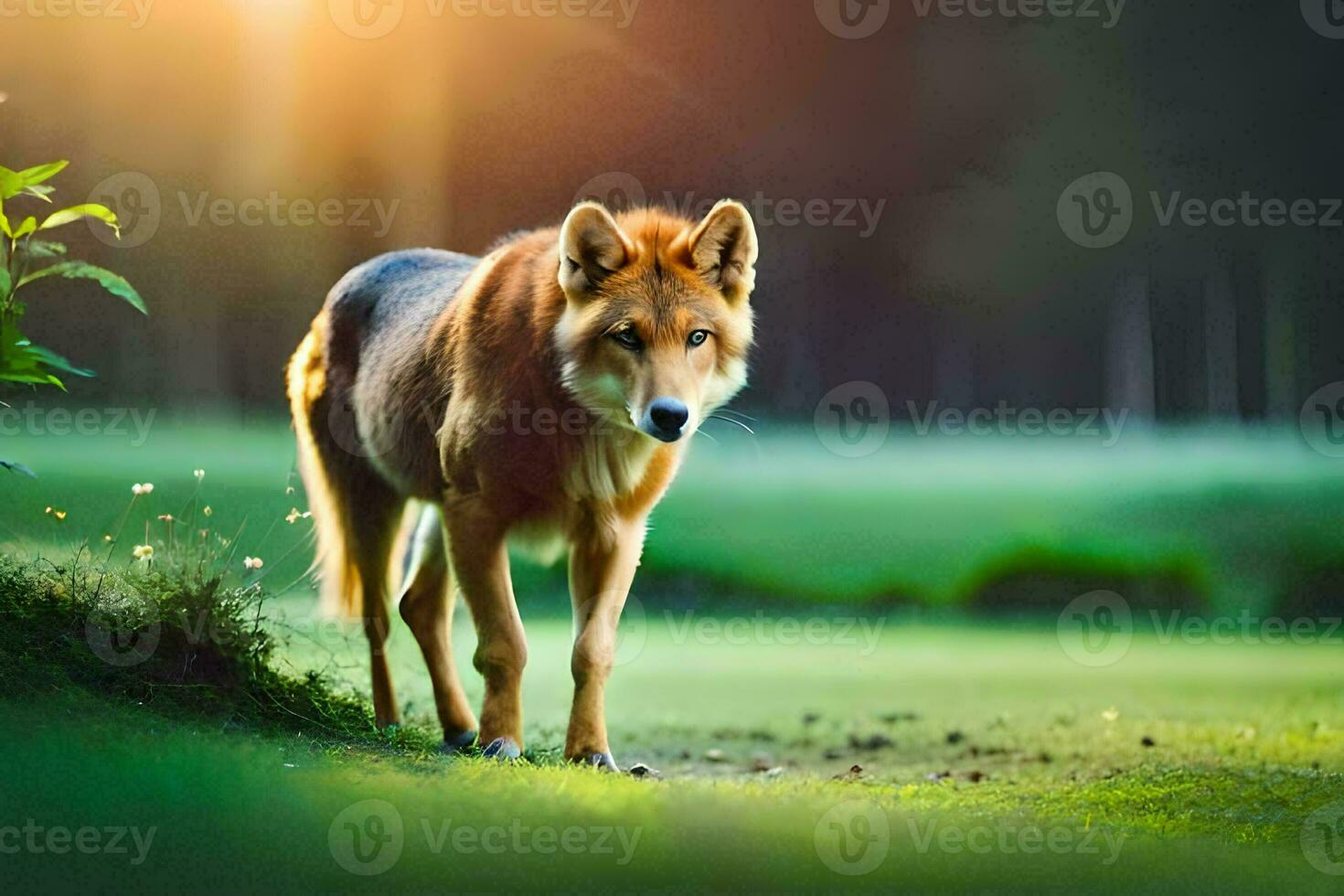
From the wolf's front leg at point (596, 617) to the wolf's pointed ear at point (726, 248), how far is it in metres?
0.95

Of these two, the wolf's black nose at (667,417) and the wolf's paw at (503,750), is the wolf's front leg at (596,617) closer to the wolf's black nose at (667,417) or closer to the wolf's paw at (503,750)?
the wolf's paw at (503,750)

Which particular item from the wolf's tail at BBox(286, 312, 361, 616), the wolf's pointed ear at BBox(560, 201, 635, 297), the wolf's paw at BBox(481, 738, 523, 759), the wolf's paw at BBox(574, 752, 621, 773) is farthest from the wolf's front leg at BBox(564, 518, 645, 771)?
the wolf's tail at BBox(286, 312, 361, 616)

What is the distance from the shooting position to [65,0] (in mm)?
5762

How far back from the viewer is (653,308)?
4273 mm

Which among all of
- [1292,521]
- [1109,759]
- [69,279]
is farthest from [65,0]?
[1292,521]

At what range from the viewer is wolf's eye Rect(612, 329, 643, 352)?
4238mm

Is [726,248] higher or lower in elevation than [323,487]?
higher

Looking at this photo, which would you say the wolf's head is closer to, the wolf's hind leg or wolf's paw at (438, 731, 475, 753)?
the wolf's hind leg

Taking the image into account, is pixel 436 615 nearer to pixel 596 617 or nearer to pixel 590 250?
pixel 596 617

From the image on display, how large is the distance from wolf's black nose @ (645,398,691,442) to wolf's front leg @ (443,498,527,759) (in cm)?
84

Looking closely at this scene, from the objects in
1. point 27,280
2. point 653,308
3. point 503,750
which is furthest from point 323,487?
point 653,308

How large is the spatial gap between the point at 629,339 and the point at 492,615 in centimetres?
110

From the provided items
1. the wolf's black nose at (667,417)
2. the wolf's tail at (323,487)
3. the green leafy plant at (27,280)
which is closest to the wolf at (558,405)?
the wolf's black nose at (667,417)

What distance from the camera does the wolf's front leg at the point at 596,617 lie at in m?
4.50
